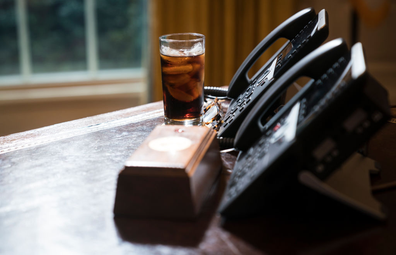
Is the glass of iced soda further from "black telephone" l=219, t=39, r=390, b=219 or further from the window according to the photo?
the window

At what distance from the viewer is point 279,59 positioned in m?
0.92

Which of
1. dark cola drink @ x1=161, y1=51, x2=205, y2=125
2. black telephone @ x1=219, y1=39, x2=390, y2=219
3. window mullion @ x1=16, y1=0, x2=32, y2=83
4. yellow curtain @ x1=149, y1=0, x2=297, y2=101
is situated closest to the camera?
black telephone @ x1=219, y1=39, x2=390, y2=219

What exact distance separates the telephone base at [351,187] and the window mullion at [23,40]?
7.64ft

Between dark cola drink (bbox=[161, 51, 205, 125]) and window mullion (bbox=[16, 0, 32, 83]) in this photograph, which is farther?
window mullion (bbox=[16, 0, 32, 83])

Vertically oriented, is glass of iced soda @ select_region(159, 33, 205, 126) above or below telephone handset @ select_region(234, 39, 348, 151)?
below

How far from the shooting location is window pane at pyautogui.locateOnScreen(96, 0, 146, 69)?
2656 mm

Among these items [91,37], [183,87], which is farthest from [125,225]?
[91,37]

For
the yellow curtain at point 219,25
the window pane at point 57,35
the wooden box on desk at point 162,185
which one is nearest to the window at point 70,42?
the window pane at point 57,35

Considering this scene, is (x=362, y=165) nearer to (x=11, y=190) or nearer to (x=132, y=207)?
(x=132, y=207)

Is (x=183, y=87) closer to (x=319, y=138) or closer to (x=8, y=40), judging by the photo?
(x=319, y=138)

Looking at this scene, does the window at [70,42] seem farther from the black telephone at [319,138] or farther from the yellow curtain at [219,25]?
the black telephone at [319,138]

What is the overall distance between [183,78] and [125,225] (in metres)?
0.43

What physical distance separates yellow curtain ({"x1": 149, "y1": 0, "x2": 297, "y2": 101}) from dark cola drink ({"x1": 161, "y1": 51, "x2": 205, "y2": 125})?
1510 millimetres

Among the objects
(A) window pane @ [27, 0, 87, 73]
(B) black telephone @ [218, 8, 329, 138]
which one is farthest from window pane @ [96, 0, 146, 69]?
(B) black telephone @ [218, 8, 329, 138]
